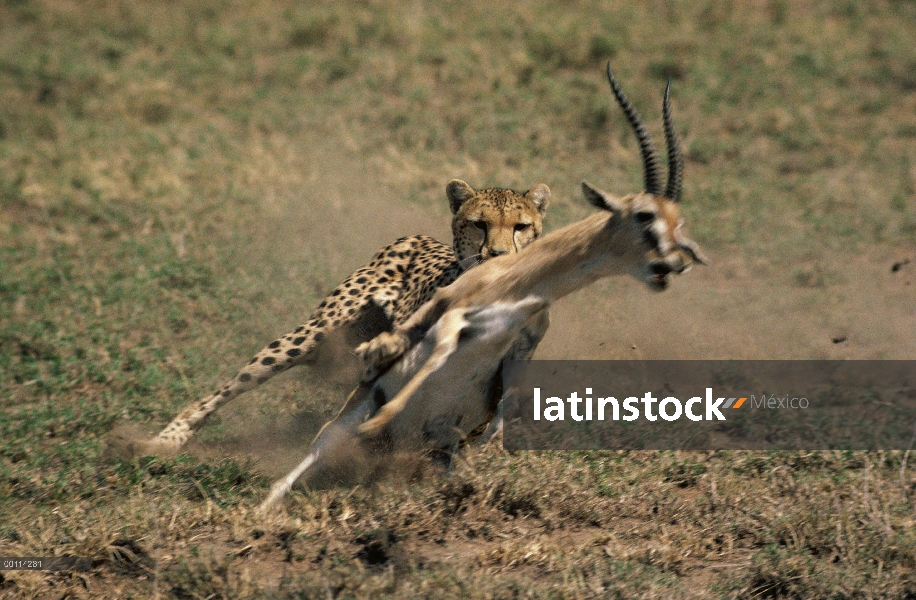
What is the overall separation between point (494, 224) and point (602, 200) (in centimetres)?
160

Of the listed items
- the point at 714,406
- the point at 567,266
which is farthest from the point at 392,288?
the point at 567,266

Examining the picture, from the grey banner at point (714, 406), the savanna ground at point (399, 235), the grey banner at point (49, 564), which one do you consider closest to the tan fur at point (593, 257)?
the savanna ground at point (399, 235)

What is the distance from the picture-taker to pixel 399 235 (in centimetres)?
871

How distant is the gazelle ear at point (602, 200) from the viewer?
14.3ft

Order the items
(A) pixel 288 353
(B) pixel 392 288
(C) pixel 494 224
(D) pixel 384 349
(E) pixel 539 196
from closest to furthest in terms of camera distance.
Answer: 1. (D) pixel 384 349
2. (C) pixel 494 224
3. (A) pixel 288 353
4. (E) pixel 539 196
5. (B) pixel 392 288

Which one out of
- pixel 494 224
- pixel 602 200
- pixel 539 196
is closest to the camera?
pixel 602 200

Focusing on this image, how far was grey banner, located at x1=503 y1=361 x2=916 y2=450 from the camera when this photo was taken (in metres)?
→ 5.89

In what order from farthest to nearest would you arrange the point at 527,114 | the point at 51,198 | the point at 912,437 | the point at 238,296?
the point at 527,114 → the point at 51,198 → the point at 238,296 → the point at 912,437

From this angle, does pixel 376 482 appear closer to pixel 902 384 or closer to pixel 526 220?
pixel 526 220

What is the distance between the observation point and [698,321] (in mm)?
7422

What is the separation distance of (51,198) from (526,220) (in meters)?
5.11

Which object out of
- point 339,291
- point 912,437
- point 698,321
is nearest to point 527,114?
point 698,321

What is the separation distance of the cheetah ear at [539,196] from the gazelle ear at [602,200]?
74.2 inches

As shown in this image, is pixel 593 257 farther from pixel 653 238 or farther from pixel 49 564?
pixel 49 564
